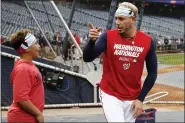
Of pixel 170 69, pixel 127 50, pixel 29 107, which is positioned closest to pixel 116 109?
pixel 127 50

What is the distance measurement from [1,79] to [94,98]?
224cm

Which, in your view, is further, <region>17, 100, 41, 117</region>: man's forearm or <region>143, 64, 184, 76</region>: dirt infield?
<region>143, 64, 184, 76</region>: dirt infield

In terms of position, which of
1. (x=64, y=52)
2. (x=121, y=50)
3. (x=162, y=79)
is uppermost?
(x=121, y=50)

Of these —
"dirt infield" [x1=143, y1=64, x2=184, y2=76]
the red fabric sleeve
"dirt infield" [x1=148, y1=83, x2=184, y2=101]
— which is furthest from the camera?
"dirt infield" [x1=143, y1=64, x2=184, y2=76]

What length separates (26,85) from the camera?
362 cm

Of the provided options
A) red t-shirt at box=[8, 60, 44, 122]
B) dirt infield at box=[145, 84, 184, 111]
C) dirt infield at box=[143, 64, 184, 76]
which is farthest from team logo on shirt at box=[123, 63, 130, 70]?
dirt infield at box=[143, 64, 184, 76]

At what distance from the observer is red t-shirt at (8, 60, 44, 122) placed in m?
3.62

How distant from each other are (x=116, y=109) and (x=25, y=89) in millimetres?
810

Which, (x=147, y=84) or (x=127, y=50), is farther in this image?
(x=147, y=84)

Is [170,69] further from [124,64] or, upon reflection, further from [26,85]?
[26,85]

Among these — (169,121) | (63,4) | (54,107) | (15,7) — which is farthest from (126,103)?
(15,7)

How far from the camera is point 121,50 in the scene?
12.6 ft

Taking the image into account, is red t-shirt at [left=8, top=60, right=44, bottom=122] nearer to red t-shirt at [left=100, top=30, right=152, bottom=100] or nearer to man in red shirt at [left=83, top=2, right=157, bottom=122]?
man in red shirt at [left=83, top=2, right=157, bottom=122]

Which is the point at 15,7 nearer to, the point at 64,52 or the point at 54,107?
the point at 64,52
